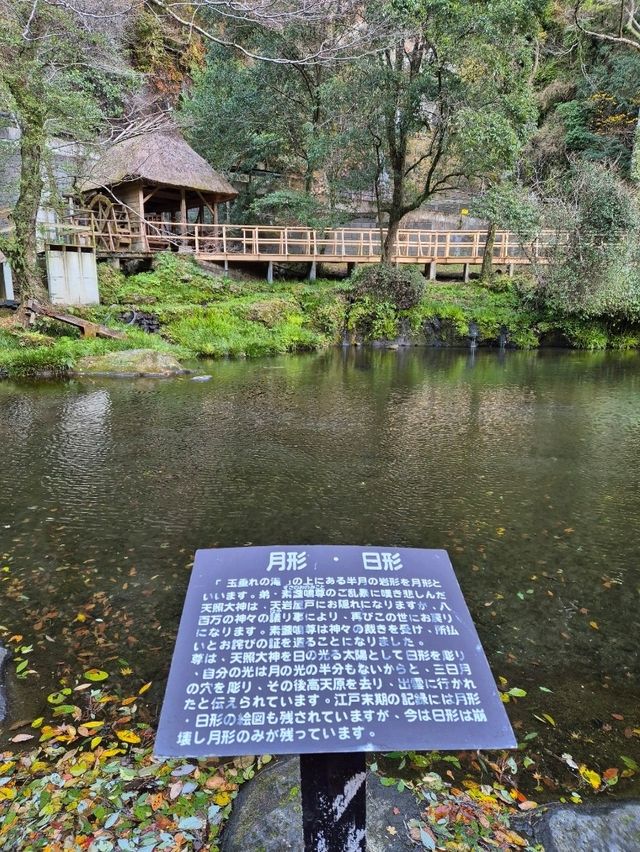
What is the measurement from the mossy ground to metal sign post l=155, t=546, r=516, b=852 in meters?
12.1

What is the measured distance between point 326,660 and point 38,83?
1341 centimetres

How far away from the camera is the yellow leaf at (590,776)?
2.42 m

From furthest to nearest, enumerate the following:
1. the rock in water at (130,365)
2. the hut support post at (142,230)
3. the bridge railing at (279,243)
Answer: the hut support post at (142,230), the bridge railing at (279,243), the rock in water at (130,365)

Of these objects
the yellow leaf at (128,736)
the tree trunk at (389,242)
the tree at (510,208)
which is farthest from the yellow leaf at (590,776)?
the tree trunk at (389,242)

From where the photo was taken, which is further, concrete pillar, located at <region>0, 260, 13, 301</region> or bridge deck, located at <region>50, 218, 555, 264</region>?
bridge deck, located at <region>50, 218, 555, 264</region>

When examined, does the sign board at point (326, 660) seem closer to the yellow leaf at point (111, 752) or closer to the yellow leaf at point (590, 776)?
the yellow leaf at point (111, 752)

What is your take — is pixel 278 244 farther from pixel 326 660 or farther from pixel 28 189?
pixel 326 660

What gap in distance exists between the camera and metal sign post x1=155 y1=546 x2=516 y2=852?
5.17ft

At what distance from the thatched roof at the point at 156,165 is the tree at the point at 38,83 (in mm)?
5455

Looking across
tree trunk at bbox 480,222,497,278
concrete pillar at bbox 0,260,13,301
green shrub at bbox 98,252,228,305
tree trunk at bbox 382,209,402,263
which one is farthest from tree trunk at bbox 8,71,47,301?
tree trunk at bbox 480,222,497,278

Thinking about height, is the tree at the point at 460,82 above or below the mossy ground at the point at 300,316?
above

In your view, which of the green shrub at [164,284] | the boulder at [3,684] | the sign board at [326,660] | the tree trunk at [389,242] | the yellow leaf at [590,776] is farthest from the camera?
the tree trunk at [389,242]

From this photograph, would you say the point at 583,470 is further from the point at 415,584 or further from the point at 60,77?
the point at 60,77

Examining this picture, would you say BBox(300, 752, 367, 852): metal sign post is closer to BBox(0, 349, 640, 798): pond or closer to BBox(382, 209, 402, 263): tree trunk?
BBox(0, 349, 640, 798): pond
